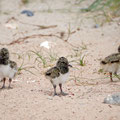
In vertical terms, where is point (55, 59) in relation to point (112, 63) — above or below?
above

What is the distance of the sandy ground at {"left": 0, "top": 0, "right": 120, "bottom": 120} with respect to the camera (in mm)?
4805

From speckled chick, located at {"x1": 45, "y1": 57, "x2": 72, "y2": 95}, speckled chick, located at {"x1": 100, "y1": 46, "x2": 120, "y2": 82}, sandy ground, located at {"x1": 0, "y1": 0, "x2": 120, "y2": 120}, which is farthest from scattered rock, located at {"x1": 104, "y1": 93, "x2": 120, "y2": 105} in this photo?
speckled chick, located at {"x1": 100, "y1": 46, "x2": 120, "y2": 82}

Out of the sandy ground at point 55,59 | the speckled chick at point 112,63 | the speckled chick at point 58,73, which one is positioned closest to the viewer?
the sandy ground at point 55,59

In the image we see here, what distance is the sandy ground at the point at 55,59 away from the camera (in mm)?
4805

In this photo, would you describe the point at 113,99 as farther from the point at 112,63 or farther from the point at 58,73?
the point at 112,63

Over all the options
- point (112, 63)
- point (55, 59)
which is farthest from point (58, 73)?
point (55, 59)

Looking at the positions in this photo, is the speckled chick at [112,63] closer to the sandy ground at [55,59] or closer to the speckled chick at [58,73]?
the sandy ground at [55,59]

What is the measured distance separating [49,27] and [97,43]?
1.89 m

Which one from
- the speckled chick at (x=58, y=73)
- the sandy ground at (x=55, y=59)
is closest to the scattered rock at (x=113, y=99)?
the sandy ground at (x=55, y=59)

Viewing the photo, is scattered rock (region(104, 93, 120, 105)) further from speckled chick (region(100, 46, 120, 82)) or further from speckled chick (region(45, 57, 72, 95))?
speckled chick (region(100, 46, 120, 82))

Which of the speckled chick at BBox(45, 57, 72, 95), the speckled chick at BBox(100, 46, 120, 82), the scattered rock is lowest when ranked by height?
the scattered rock

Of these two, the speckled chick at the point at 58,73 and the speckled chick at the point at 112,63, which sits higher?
the speckled chick at the point at 112,63

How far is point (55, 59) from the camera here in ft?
25.0

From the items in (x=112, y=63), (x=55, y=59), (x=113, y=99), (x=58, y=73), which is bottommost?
(x=113, y=99)
